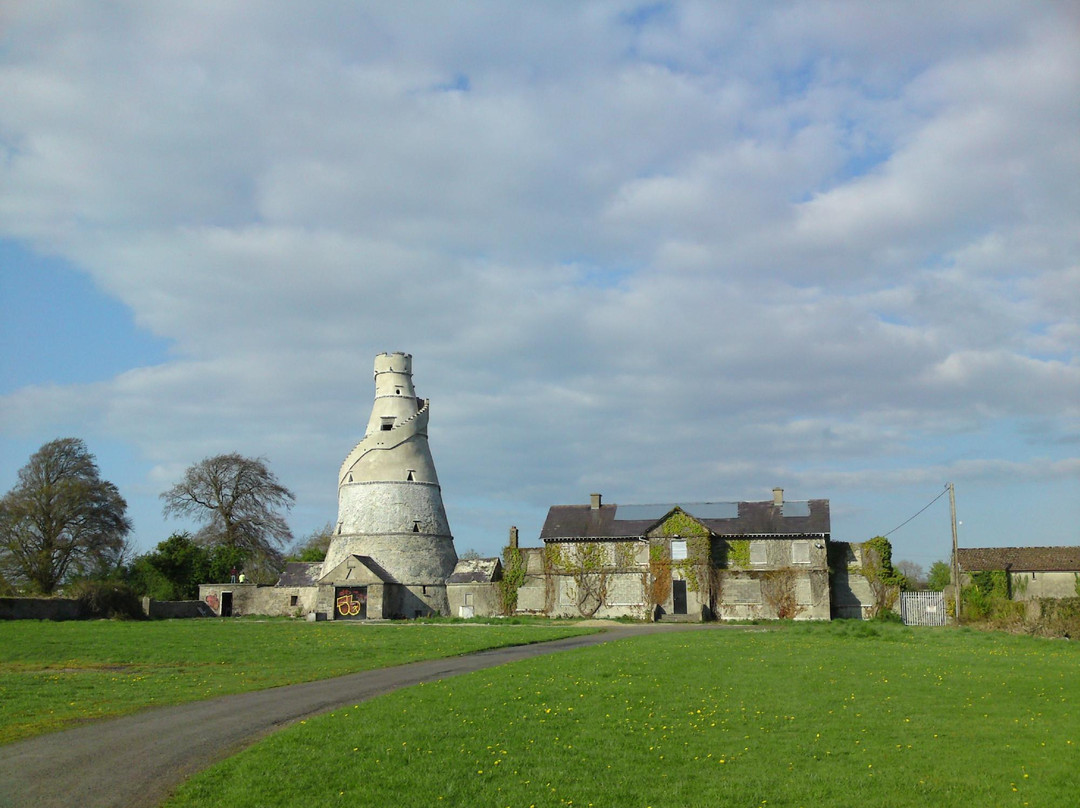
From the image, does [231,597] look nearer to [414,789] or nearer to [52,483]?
[52,483]

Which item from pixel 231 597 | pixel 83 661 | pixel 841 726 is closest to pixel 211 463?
pixel 231 597

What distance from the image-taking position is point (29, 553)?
56.0 m

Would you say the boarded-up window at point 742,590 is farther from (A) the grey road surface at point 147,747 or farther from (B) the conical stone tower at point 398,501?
(A) the grey road surface at point 147,747

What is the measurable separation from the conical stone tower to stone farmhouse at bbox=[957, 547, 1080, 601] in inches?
1342

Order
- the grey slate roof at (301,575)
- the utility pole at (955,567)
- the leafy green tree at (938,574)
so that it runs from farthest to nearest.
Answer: the leafy green tree at (938,574), the grey slate roof at (301,575), the utility pole at (955,567)

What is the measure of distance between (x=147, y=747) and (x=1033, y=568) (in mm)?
59947

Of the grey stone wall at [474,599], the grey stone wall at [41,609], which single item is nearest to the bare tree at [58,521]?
the grey stone wall at [41,609]

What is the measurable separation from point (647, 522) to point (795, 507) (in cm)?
920

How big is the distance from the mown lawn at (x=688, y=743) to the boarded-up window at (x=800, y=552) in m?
31.2

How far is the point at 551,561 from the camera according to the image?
5603 centimetres

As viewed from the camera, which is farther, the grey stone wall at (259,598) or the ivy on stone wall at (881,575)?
the grey stone wall at (259,598)

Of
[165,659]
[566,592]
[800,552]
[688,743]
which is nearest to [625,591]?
[566,592]

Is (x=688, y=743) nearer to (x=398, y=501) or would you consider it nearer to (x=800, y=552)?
(x=800, y=552)

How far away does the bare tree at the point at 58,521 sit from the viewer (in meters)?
55.8
